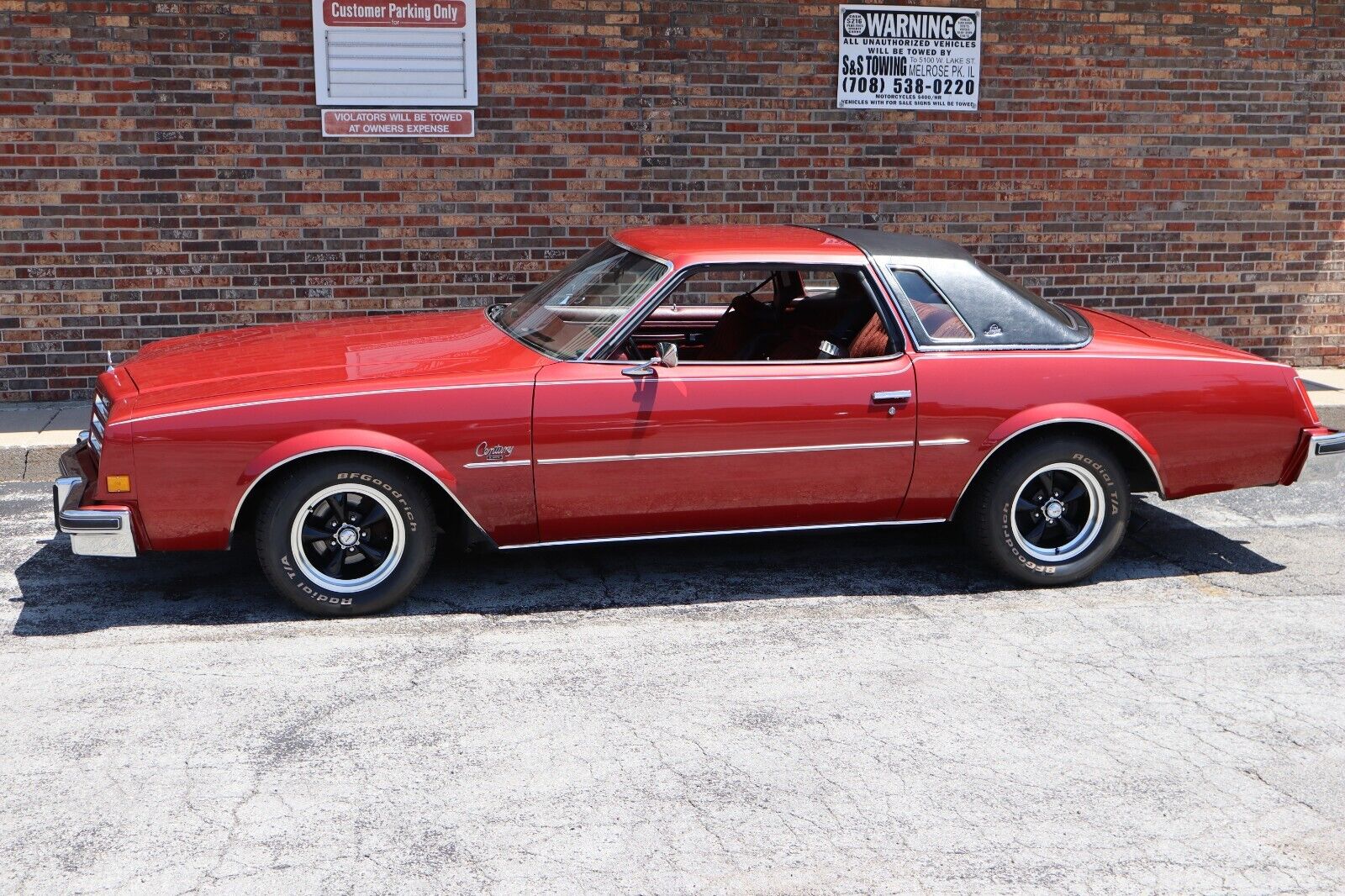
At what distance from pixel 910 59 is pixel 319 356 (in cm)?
536

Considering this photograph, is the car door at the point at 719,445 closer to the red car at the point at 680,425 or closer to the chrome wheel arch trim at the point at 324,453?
the red car at the point at 680,425

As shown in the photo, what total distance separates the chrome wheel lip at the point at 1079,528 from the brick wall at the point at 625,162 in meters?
4.09

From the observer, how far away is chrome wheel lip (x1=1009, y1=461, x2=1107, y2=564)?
5.54m

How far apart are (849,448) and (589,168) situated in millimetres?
4231

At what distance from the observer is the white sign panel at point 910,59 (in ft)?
29.7

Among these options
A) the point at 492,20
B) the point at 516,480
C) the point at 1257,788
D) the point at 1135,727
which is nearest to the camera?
the point at 1257,788

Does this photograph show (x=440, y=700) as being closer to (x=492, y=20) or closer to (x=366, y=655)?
(x=366, y=655)

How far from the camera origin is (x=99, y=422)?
5.18 meters

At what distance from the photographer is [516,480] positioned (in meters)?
5.09

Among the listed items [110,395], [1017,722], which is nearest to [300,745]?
[110,395]

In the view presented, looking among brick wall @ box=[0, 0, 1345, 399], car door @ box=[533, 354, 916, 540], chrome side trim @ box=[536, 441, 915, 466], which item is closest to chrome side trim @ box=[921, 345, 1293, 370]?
car door @ box=[533, 354, 916, 540]

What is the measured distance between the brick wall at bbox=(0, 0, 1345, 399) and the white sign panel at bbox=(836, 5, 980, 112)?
12 centimetres

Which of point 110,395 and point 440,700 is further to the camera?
point 110,395

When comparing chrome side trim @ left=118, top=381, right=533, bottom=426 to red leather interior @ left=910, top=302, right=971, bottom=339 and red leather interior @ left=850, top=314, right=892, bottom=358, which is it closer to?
red leather interior @ left=850, top=314, right=892, bottom=358
